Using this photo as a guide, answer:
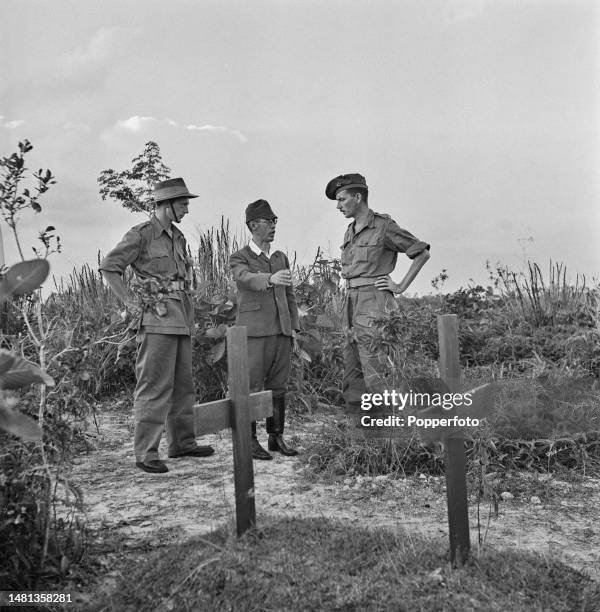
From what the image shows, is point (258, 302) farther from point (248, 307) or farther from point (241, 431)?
point (241, 431)

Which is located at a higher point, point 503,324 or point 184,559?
point 503,324

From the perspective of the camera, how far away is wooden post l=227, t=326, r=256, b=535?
301 cm

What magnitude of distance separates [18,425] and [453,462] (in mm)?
1707

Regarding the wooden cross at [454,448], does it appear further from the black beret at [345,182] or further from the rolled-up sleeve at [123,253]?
the black beret at [345,182]

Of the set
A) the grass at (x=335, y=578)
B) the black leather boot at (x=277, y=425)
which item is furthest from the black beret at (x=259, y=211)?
the grass at (x=335, y=578)

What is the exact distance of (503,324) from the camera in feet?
32.4

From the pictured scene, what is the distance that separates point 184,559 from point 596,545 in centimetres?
200

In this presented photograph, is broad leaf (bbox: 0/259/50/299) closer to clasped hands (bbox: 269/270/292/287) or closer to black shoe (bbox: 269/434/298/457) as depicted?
clasped hands (bbox: 269/270/292/287)

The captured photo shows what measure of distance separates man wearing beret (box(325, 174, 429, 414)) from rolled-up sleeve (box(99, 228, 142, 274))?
1614 mm

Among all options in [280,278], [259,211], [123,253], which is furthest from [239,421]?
[259,211]

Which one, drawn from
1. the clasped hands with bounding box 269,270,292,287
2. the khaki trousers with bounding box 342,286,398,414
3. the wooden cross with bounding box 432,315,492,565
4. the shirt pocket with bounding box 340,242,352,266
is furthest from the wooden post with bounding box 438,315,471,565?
the shirt pocket with bounding box 340,242,352,266

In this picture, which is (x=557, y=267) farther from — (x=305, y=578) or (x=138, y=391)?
(x=305, y=578)

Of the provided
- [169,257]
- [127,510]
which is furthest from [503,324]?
[127,510]

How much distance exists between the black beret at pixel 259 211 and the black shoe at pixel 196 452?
170cm
